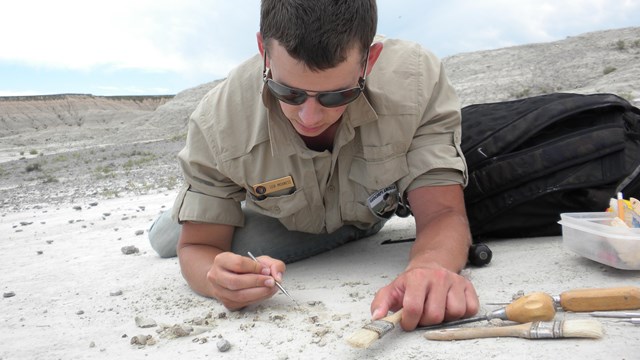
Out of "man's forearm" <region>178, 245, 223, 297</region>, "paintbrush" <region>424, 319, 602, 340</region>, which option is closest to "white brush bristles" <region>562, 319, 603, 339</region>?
"paintbrush" <region>424, 319, 602, 340</region>

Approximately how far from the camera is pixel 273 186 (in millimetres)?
2602

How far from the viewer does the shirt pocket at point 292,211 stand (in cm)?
266

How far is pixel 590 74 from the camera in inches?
714

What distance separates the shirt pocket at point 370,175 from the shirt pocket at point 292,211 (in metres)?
0.17

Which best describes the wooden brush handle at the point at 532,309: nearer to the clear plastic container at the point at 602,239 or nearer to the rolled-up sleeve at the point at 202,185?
the clear plastic container at the point at 602,239

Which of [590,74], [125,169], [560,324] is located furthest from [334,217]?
[590,74]

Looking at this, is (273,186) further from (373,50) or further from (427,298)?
(427,298)

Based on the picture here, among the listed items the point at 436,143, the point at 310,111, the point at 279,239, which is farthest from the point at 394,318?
the point at 279,239

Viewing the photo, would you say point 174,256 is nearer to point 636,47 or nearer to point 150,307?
point 150,307

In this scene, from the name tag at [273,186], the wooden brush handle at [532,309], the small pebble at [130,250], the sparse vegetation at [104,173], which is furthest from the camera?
the sparse vegetation at [104,173]

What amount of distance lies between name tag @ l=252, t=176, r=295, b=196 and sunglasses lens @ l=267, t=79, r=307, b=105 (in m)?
0.53

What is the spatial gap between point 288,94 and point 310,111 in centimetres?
10

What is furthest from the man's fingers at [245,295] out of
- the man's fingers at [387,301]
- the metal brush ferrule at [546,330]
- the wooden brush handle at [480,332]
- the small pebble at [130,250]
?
the small pebble at [130,250]

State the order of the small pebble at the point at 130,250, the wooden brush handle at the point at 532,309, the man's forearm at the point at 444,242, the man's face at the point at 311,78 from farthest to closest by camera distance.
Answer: the small pebble at the point at 130,250 → the man's forearm at the point at 444,242 → the man's face at the point at 311,78 → the wooden brush handle at the point at 532,309
